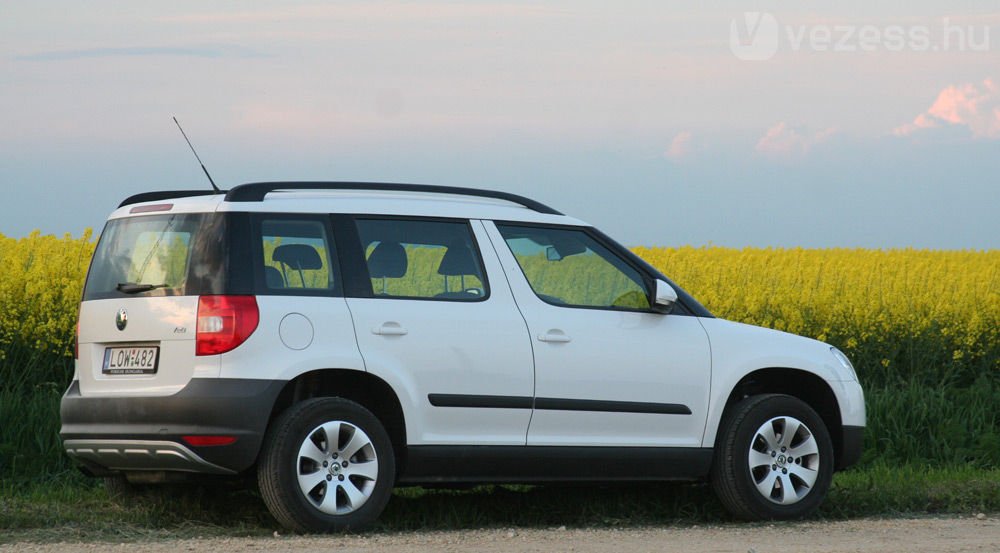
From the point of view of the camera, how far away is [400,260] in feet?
25.7

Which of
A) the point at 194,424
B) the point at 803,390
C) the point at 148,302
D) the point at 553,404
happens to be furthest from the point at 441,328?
the point at 803,390

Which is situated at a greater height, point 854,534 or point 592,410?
point 592,410

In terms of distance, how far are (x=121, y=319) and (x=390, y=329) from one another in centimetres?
145

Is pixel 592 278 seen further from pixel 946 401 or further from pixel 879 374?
pixel 879 374

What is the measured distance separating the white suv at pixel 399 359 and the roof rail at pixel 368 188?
1cm

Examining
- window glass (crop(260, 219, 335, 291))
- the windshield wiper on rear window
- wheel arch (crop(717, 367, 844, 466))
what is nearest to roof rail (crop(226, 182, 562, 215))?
window glass (crop(260, 219, 335, 291))

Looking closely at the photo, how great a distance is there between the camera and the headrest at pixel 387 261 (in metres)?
7.74

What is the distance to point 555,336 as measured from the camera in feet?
26.5

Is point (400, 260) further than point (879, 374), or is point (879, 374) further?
point (879, 374)

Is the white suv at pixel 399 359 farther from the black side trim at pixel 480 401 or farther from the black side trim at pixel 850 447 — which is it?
the black side trim at pixel 850 447

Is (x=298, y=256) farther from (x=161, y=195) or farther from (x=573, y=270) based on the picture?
(x=573, y=270)

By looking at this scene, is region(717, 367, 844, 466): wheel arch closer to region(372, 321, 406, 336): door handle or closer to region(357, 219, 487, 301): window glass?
region(357, 219, 487, 301): window glass

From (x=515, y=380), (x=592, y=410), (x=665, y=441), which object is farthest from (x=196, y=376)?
(x=665, y=441)

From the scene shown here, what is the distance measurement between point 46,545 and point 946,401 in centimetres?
910
